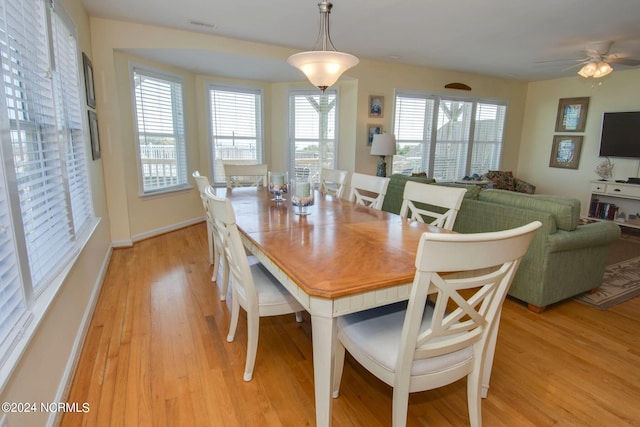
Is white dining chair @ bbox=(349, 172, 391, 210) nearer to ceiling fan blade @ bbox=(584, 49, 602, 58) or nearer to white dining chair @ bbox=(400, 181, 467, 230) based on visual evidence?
white dining chair @ bbox=(400, 181, 467, 230)

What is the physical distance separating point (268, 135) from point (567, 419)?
200 inches

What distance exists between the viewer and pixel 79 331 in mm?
2064

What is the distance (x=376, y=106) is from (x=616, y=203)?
4123 millimetres

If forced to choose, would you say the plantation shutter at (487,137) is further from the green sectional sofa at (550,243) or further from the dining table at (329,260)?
the dining table at (329,260)

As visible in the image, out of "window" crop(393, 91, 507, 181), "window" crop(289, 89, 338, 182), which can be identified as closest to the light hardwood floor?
"window" crop(289, 89, 338, 182)

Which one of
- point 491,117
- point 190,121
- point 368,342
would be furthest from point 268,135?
point 368,342

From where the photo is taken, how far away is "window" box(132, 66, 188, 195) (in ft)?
13.9

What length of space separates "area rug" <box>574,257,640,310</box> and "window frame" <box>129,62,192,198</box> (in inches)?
187

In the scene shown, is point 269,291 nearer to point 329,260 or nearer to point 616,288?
point 329,260

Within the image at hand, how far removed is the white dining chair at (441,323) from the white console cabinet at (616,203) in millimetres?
5129

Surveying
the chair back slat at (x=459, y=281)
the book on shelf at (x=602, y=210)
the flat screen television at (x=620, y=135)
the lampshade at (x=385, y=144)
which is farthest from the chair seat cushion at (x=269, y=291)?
the flat screen television at (x=620, y=135)

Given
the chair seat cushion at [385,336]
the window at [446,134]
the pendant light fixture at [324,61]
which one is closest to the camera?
the chair seat cushion at [385,336]

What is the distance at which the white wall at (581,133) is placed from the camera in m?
5.26

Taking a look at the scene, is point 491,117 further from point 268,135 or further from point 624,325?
point 624,325
